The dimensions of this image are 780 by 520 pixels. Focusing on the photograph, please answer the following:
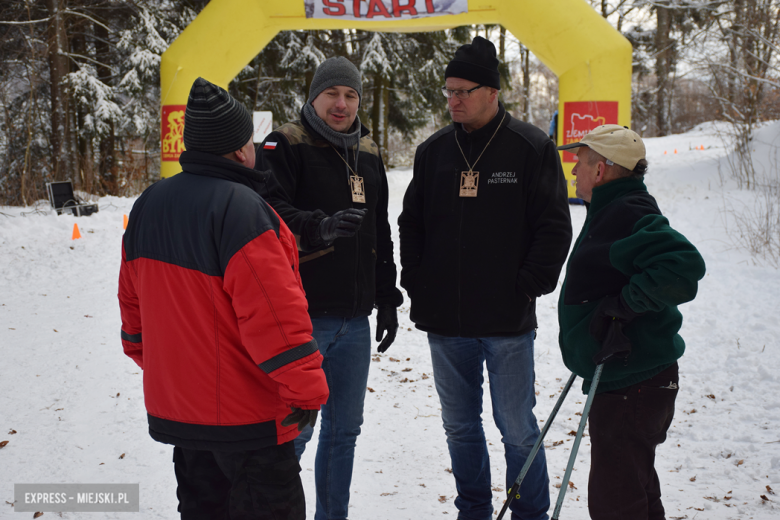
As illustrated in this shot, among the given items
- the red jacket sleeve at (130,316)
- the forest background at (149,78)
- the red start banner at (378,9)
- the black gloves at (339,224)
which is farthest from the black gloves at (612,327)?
the forest background at (149,78)

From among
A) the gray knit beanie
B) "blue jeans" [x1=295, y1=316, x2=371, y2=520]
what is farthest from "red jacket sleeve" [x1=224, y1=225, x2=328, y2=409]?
the gray knit beanie

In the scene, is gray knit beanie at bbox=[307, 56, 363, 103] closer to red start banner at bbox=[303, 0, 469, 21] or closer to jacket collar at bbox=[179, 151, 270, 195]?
jacket collar at bbox=[179, 151, 270, 195]

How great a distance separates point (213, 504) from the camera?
5.83 feet

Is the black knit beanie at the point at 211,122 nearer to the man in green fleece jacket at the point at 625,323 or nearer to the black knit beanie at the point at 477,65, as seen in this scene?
the black knit beanie at the point at 477,65

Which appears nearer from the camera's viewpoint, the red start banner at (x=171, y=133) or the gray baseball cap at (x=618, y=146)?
the gray baseball cap at (x=618, y=146)

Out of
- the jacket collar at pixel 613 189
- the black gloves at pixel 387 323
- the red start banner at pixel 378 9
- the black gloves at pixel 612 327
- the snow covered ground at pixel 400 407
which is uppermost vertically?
the red start banner at pixel 378 9

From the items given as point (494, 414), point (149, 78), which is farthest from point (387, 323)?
point (149, 78)

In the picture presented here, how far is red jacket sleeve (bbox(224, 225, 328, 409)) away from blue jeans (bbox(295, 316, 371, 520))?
31.6 inches

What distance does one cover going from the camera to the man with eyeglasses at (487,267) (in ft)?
8.25

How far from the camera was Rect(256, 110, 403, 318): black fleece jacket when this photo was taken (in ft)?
7.94

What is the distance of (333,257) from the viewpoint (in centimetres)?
250

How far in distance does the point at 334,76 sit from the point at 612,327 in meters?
1.55

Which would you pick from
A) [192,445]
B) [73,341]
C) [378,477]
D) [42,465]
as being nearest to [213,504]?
[192,445]

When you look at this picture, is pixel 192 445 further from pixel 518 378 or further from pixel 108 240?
pixel 108 240
